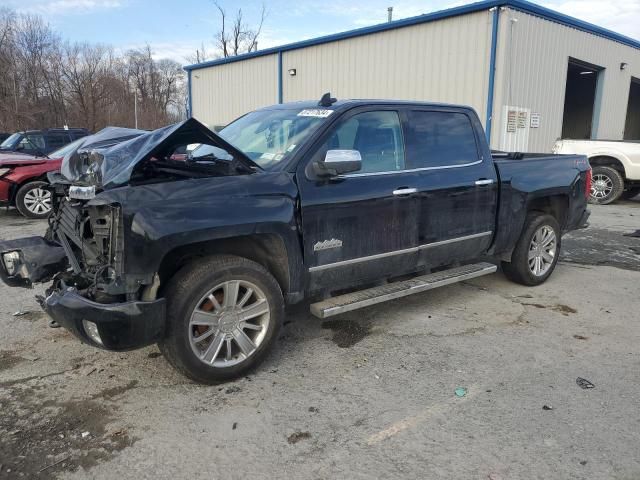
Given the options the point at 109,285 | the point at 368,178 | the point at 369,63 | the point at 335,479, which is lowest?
the point at 335,479

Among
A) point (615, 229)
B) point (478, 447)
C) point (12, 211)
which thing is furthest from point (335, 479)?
point (12, 211)

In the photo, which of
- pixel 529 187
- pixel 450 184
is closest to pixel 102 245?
pixel 450 184

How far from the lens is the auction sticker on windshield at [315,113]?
3.95m

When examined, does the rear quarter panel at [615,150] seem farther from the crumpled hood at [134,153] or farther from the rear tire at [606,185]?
the crumpled hood at [134,153]

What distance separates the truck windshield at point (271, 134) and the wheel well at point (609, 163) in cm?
1130

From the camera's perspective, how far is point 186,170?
3361 mm

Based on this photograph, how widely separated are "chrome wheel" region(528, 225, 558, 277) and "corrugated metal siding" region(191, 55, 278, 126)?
51.1 ft

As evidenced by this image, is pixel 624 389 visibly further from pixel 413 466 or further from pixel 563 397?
pixel 413 466

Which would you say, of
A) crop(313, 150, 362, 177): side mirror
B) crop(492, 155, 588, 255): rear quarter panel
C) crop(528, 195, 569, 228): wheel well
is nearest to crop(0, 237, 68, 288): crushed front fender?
crop(313, 150, 362, 177): side mirror

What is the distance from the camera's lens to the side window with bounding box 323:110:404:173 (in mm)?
3969

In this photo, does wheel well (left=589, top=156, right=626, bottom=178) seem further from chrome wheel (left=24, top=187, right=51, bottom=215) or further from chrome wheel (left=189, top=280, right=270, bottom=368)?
chrome wheel (left=24, top=187, right=51, bottom=215)

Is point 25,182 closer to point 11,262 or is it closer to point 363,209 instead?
point 11,262

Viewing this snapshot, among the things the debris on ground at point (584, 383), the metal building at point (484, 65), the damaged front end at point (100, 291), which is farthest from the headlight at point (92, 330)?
the metal building at point (484, 65)

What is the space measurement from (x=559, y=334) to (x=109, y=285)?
3.57 m
